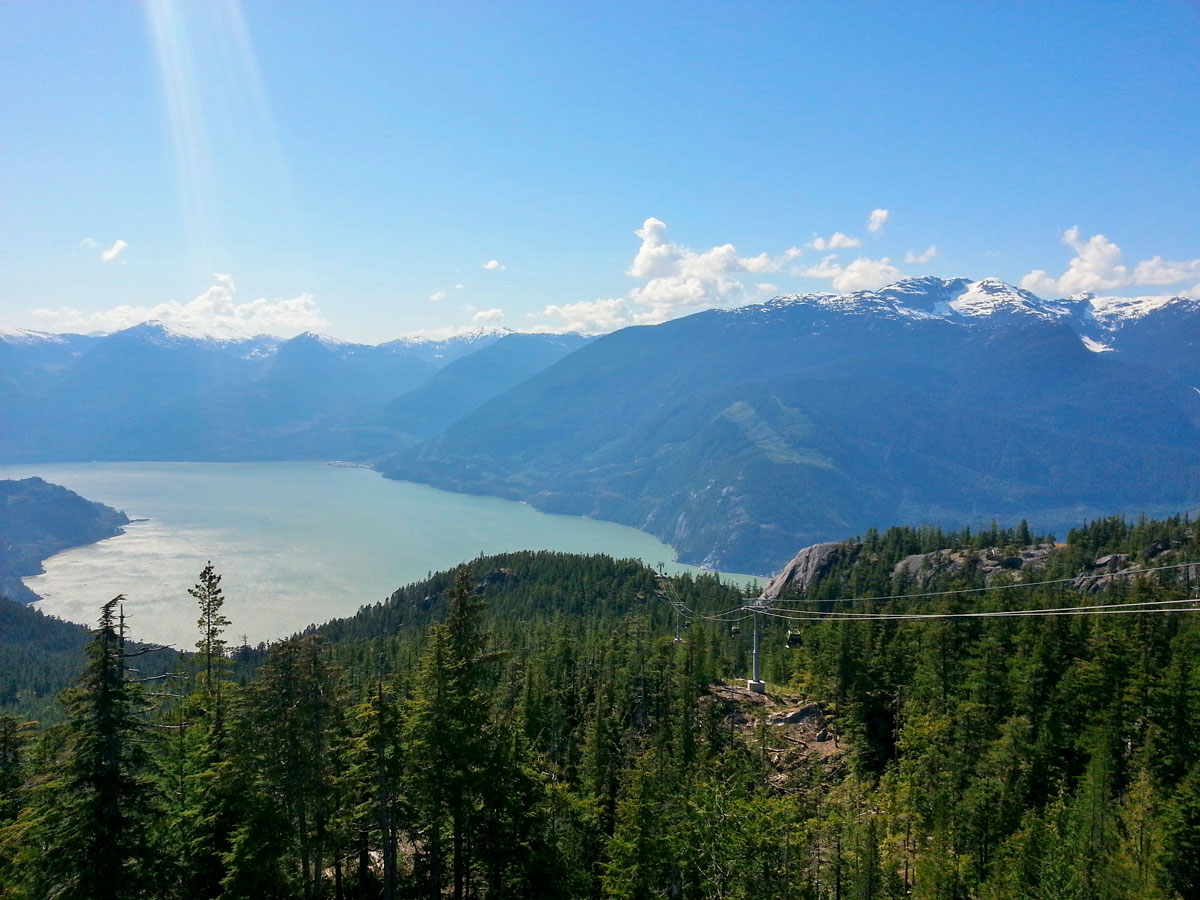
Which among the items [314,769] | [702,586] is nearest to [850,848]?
[314,769]

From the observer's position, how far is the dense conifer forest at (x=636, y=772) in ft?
61.1

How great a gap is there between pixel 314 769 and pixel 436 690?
3.74m

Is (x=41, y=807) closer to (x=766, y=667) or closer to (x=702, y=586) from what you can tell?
(x=766, y=667)

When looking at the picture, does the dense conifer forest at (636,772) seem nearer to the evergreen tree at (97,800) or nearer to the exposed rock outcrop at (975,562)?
the evergreen tree at (97,800)

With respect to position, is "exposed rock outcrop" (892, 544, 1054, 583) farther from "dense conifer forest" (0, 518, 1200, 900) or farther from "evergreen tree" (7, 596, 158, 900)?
"evergreen tree" (7, 596, 158, 900)

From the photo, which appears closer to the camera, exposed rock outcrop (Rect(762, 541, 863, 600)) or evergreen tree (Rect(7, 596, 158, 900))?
evergreen tree (Rect(7, 596, 158, 900))

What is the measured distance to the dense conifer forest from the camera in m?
18.6

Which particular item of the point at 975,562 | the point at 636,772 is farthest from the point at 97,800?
the point at 975,562

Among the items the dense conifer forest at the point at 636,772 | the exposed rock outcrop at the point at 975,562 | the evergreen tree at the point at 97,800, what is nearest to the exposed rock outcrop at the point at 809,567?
the exposed rock outcrop at the point at 975,562

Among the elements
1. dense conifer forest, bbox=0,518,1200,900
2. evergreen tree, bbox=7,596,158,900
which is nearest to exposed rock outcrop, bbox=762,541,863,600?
dense conifer forest, bbox=0,518,1200,900

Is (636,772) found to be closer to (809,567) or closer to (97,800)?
(97,800)

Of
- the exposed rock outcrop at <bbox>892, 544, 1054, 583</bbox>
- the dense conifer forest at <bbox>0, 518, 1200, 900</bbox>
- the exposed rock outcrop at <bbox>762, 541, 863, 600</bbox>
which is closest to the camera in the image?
the dense conifer forest at <bbox>0, 518, 1200, 900</bbox>

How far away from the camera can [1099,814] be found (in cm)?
2714

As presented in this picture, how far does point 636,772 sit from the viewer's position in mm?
26672
